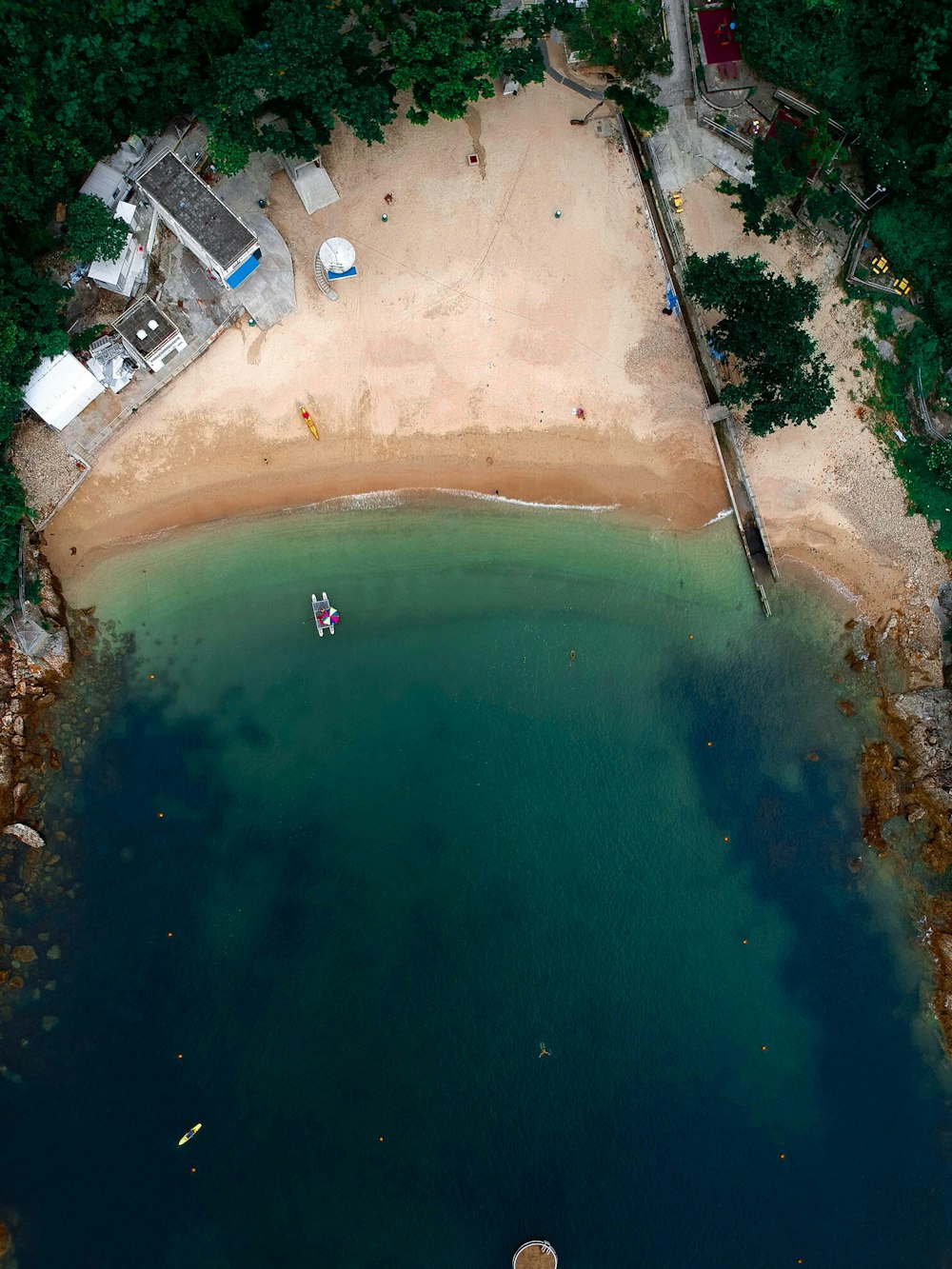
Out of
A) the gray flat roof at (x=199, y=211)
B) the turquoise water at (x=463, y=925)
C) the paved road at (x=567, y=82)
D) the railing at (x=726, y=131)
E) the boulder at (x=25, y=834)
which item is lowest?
the turquoise water at (x=463, y=925)

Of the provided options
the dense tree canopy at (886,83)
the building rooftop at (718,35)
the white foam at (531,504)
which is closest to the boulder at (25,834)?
the white foam at (531,504)

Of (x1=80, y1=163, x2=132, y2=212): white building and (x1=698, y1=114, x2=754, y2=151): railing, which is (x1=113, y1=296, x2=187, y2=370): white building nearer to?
(x1=80, y1=163, x2=132, y2=212): white building

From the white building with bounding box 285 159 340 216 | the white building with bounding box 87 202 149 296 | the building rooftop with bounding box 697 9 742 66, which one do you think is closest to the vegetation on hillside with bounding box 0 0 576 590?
the white building with bounding box 87 202 149 296

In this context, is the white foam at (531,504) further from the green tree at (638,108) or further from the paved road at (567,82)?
the paved road at (567,82)

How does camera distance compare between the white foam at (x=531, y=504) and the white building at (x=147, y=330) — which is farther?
the white foam at (x=531, y=504)

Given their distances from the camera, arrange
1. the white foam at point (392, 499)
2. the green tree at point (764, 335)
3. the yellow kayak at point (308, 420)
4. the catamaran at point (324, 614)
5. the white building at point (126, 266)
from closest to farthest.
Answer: the green tree at point (764, 335) → the white building at point (126, 266) → the yellow kayak at point (308, 420) → the catamaran at point (324, 614) → the white foam at point (392, 499)

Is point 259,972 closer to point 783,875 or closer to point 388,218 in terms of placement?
point 783,875
